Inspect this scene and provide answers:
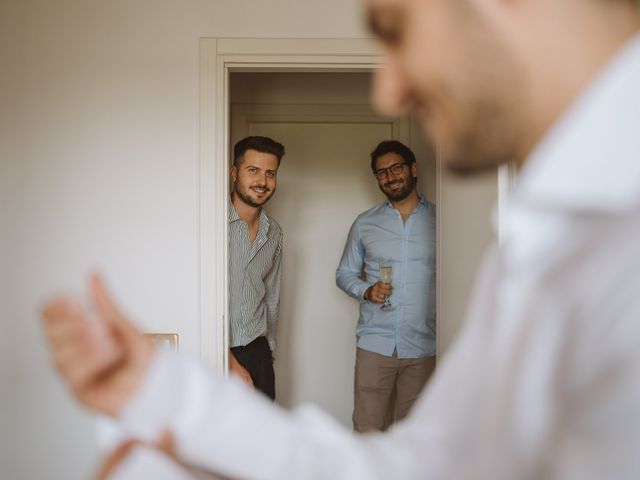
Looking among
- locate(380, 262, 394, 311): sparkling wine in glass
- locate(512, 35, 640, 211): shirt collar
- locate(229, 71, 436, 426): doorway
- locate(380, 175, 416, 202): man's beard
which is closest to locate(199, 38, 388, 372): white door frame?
locate(380, 262, 394, 311): sparkling wine in glass

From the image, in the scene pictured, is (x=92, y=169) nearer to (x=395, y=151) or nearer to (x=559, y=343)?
(x=395, y=151)

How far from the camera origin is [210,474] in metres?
0.80

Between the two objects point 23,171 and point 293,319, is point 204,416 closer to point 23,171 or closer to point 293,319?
point 23,171

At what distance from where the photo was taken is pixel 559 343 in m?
0.47

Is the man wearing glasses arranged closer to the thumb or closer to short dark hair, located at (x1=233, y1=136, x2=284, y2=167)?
short dark hair, located at (x1=233, y1=136, x2=284, y2=167)

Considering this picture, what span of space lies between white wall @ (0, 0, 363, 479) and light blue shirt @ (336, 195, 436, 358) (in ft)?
4.40

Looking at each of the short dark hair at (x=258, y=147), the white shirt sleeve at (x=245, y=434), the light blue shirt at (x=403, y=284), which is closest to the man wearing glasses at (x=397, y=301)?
the light blue shirt at (x=403, y=284)

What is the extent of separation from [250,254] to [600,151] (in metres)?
3.05

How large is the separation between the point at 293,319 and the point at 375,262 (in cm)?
76

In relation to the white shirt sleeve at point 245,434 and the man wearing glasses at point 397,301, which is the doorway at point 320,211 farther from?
the white shirt sleeve at point 245,434

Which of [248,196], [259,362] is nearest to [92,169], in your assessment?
[248,196]

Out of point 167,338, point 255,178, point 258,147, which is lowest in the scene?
point 167,338

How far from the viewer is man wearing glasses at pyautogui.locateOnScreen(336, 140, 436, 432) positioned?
3.72m

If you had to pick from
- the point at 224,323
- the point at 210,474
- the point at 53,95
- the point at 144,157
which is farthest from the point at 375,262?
the point at 210,474
